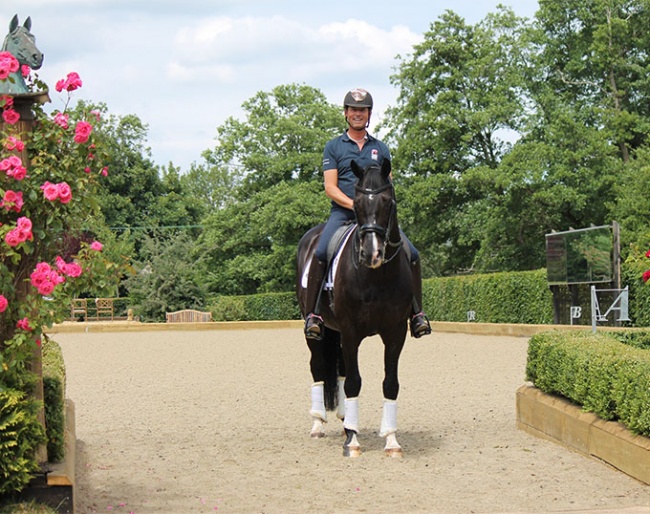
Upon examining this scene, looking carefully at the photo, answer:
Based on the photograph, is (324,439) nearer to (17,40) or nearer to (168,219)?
(17,40)

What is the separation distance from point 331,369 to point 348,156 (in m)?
2.20

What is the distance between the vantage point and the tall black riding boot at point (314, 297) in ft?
29.7

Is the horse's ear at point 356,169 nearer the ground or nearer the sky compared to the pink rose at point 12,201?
nearer the sky

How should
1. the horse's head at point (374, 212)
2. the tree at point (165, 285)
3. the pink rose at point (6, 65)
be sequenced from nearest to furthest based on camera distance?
the pink rose at point (6, 65) < the horse's head at point (374, 212) < the tree at point (165, 285)

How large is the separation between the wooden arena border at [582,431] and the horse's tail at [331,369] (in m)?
1.78

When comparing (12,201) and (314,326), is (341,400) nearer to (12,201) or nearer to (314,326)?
(314,326)

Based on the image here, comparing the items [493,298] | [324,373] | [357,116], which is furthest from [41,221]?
[493,298]

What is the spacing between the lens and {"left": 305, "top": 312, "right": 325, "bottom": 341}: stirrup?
29.6 ft

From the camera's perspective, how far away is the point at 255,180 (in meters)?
53.5

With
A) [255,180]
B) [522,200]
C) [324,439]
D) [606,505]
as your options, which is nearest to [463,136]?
[522,200]

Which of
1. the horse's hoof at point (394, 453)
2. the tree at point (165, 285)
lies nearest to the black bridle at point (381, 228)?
the horse's hoof at point (394, 453)

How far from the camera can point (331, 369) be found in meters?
9.93

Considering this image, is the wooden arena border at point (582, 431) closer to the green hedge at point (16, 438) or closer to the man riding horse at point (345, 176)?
the man riding horse at point (345, 176)

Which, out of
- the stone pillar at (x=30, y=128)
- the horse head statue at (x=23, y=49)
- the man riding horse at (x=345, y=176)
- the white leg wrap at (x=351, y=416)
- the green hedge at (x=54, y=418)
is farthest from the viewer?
the man riding horse at (x=345, y=176)
